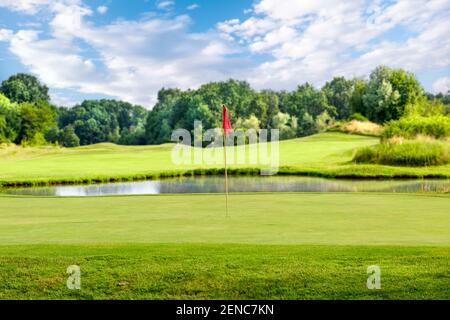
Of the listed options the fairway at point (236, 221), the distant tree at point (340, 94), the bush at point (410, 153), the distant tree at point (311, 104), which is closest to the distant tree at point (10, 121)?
the distant tree at point (311, 104)

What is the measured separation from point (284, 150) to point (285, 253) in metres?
39.0

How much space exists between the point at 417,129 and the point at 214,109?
52.2m

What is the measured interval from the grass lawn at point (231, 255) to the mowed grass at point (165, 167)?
1902 centimetres

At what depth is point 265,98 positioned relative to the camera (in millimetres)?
90250

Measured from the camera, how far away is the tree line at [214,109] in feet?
215

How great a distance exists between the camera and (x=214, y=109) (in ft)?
287

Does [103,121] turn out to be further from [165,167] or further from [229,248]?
[229,248]

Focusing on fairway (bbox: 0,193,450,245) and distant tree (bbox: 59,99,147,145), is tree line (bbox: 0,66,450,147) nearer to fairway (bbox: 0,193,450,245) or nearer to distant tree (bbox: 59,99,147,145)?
distant tree (bbox: 59,99,147,145)

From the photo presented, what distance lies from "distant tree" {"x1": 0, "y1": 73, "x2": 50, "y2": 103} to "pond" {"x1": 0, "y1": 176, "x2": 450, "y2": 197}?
69.0 meters

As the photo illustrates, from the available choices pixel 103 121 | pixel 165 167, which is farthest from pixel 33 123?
pixel 165 167

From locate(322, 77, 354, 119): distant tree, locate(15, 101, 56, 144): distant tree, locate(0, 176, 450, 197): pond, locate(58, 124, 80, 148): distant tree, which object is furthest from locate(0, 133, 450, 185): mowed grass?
locate(322, 77, 354, 119): distant tree

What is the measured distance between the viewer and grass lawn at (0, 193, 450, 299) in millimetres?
5629

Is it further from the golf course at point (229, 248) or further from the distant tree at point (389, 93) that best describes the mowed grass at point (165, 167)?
the distant tree at point (389, 93)
